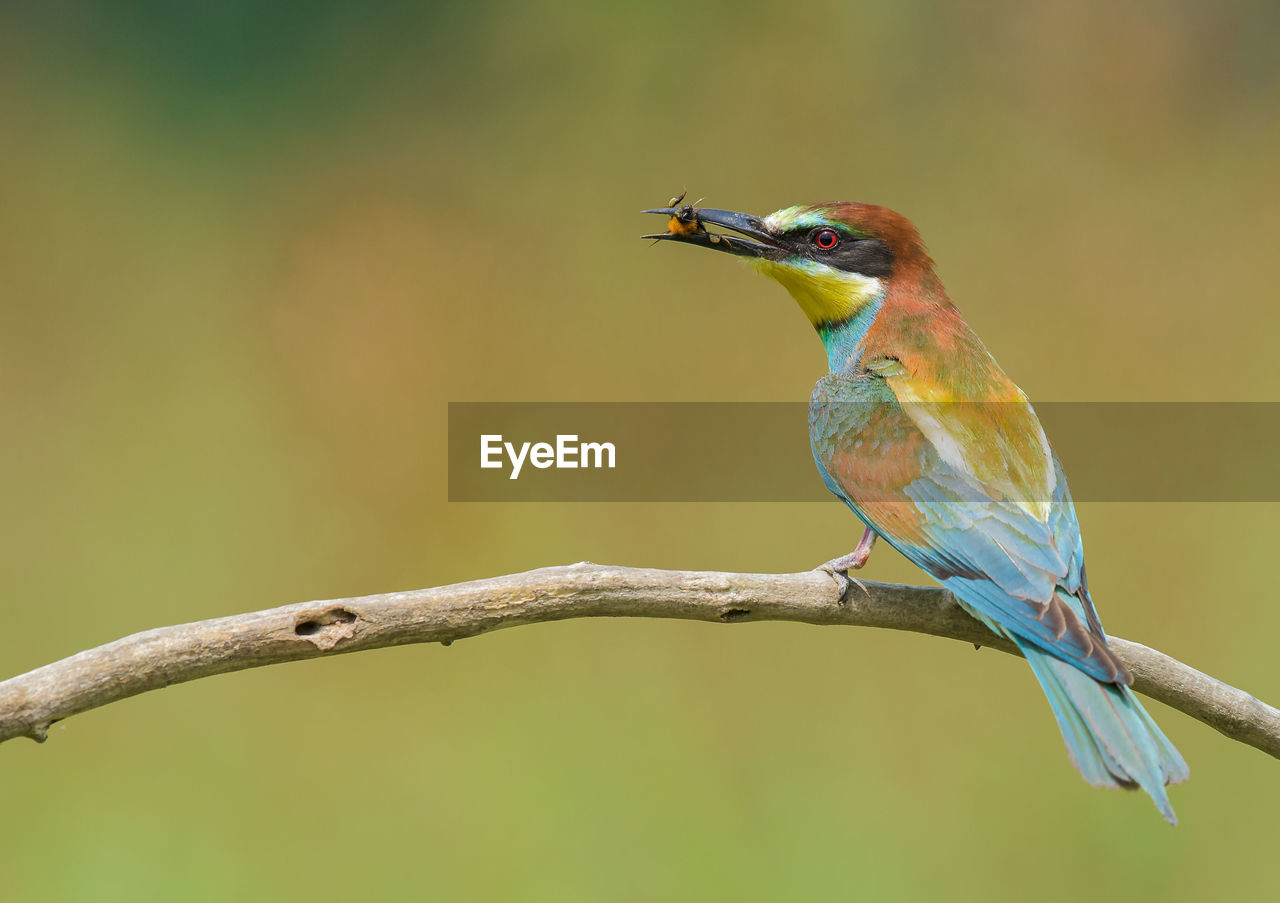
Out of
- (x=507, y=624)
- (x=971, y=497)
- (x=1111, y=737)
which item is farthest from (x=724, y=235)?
(x=1111, y=737)

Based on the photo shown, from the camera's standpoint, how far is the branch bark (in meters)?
1.20

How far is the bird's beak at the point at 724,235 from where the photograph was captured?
199 centimetres

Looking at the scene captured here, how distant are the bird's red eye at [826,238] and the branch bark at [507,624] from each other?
0.68 metres

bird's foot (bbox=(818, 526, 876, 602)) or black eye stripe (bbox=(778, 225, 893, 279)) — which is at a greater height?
black eye stripe (bbox=(778, 225, 893, 279))

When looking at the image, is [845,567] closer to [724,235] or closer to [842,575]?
[842,575]

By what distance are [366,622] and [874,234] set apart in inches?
44.1

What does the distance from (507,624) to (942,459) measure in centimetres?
72

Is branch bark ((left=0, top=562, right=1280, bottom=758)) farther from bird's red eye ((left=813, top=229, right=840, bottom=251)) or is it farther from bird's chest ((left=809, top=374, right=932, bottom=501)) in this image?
bird's red eye ((left=813, top=229, right=840, bottom=251))

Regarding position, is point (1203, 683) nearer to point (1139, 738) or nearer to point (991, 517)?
point (1139, 738)

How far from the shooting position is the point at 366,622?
50.3 inches

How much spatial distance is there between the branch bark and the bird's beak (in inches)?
27.6

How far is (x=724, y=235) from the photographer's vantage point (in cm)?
201

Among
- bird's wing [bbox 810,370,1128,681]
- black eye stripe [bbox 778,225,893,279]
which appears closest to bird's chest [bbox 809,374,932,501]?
bird's wing [bbox 810,370,1128,681]

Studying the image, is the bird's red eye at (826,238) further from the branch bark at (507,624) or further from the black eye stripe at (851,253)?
the branch bark at (507,624)
